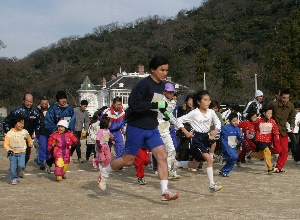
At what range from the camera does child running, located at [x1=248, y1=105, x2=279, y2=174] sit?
32.4ft

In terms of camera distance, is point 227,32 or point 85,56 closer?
point 227,32

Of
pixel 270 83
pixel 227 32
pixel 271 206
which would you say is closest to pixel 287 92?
pixel 271 206

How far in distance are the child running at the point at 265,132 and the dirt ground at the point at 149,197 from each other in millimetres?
456

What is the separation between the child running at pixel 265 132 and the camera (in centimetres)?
988

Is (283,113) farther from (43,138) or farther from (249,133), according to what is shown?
(43,138)

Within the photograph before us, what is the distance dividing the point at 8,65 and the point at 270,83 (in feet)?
115

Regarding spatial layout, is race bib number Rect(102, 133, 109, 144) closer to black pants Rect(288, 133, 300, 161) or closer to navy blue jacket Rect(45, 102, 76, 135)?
navy blue jacket Rect(45, 102, 76, 135)

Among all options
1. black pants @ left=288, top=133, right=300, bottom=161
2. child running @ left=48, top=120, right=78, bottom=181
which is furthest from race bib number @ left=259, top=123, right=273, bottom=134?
child running @ left=48, top=120, right=78, bottom=181

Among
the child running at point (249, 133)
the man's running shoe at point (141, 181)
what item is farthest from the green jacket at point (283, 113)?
the man's running shoe at point (141, 181)

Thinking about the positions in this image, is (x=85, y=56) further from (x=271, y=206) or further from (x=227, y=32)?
(x=271, y=206)

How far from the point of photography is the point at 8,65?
2334 inches

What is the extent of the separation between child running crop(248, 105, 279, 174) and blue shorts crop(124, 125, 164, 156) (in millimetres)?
3972

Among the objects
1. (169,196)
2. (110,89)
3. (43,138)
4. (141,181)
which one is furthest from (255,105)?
(110,89)

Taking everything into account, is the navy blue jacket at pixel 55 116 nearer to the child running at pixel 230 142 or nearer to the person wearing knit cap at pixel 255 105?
the child running at pixel 230 142
